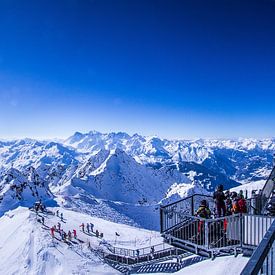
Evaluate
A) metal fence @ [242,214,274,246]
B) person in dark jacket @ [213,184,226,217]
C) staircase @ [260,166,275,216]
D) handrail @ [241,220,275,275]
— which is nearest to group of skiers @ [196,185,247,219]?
person in dark jacket @ [213,184,226,217]

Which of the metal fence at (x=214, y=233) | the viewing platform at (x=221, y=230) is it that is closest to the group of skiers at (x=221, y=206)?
the viewing platform at (x=221, y=230)

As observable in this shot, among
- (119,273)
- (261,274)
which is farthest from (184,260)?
(261,274)

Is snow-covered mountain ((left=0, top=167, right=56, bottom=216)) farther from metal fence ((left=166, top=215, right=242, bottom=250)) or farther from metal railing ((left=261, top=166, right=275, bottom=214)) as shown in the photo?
metal fence ((left=166, top=215, right=242, bottom=250))

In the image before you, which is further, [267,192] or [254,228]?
[267,192]

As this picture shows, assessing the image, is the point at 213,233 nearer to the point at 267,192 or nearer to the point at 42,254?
the point at 267,192

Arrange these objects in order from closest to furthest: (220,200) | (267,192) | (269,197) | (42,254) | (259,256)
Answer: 1. (259,256)
2. (220,200)
3. (269,197)
4. (267,192)
5. (42,254)

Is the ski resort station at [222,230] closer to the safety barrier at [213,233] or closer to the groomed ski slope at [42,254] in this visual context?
the safety barrier at [213,233]

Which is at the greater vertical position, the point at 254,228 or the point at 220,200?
the point at 220,200

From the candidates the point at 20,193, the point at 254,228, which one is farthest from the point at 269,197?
the point at 20,193

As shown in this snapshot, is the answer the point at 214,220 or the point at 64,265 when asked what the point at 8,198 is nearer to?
the point at 64,265
